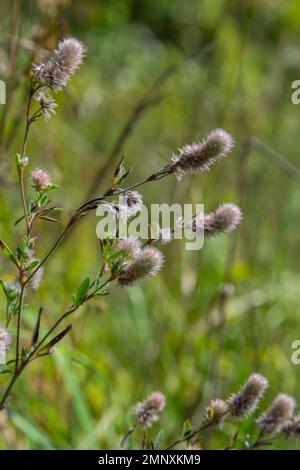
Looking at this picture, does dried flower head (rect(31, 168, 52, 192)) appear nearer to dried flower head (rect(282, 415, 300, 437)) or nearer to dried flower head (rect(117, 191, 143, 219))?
dried flower head (rect(117, 191, 143, 219))

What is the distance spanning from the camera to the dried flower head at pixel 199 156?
2.89 ft

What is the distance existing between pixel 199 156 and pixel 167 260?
1.37 m

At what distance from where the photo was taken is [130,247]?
35.4 inches

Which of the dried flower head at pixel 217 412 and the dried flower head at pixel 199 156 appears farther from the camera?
the dried flower head at pixel 217 412

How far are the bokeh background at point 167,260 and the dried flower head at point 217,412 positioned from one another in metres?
0.33

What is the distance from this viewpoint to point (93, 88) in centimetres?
305

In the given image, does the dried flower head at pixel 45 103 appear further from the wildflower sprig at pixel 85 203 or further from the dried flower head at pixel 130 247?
the dried flower head at pixel 130 247

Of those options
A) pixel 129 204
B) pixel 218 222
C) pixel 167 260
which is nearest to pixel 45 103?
pixel 129 204

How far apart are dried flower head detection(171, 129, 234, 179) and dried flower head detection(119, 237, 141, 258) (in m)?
0.09

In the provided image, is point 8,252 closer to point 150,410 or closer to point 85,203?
point 85,203

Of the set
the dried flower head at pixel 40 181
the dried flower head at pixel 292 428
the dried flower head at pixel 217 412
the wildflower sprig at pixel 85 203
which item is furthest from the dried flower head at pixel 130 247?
the dried flower head at pixel 292 428

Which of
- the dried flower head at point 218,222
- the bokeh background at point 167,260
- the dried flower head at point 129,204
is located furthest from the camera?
the bokeh background at point 167,260
